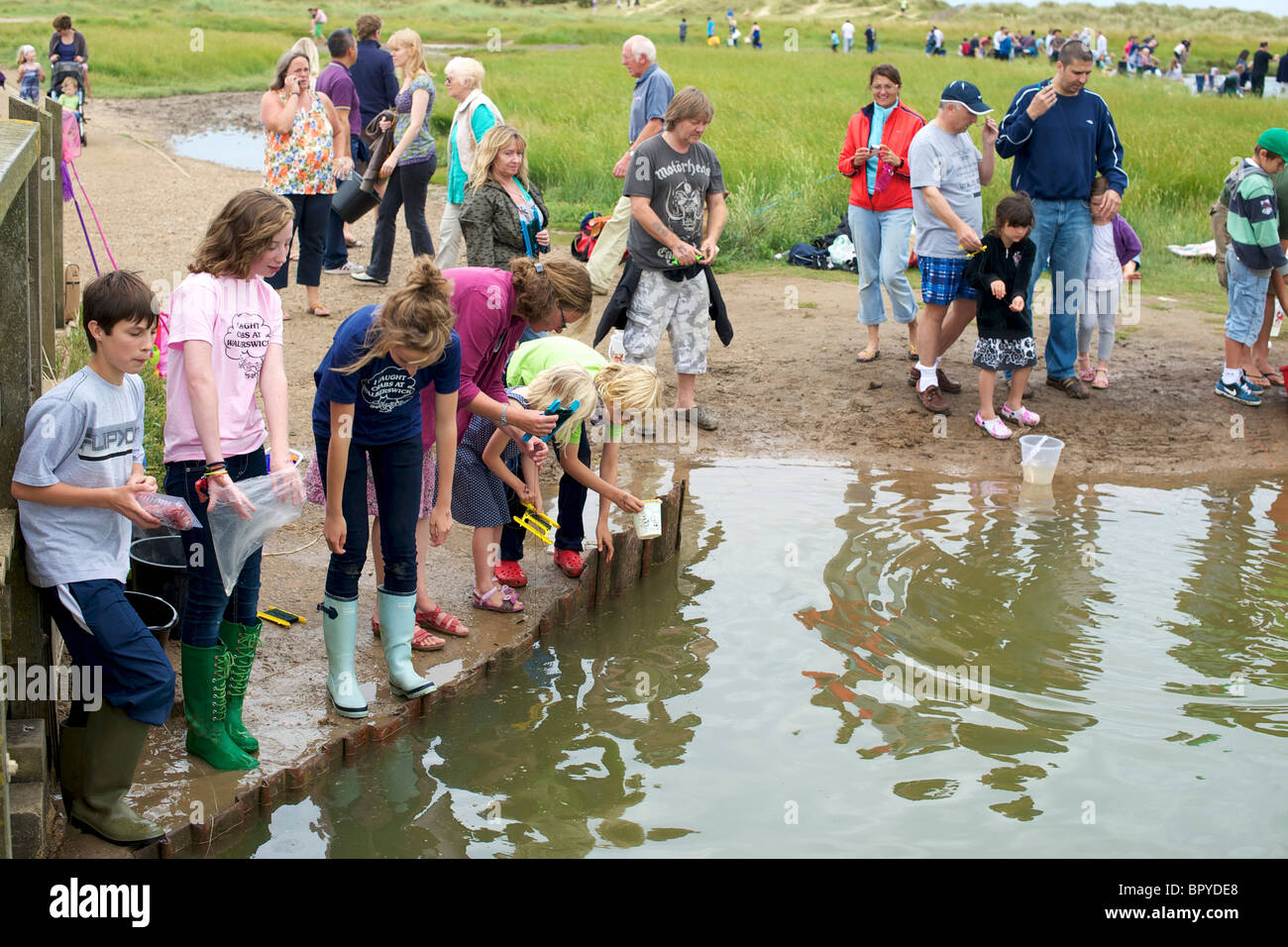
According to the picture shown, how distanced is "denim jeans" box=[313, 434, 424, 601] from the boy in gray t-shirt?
0.87 metres

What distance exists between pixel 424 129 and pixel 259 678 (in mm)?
6122

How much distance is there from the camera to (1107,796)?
4.25 metres

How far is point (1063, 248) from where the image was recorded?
8.39 meters

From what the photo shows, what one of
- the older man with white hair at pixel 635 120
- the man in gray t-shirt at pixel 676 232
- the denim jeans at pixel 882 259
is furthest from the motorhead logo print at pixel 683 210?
the denim jeans at pixel 882 259

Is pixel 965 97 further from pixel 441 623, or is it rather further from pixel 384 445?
pixel 384 445

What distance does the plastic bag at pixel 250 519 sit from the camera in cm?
390

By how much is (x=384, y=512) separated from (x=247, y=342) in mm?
869

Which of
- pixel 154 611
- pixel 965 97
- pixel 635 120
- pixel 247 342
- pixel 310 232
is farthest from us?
pixel 635 120

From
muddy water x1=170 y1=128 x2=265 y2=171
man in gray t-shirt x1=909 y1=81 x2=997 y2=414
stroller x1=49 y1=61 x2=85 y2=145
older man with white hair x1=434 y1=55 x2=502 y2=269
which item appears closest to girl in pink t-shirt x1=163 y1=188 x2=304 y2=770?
older man with white hair x1=434 y1=55 x2=502 y2=269

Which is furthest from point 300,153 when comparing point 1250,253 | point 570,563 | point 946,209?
point 1250,253

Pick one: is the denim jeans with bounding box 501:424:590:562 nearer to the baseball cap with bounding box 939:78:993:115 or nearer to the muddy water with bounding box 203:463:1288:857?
the muddy water with bounding box 203:463:1288:857

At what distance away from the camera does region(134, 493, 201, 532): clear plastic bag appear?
12.4 ft

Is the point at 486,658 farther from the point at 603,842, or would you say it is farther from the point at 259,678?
the point at 603,842
